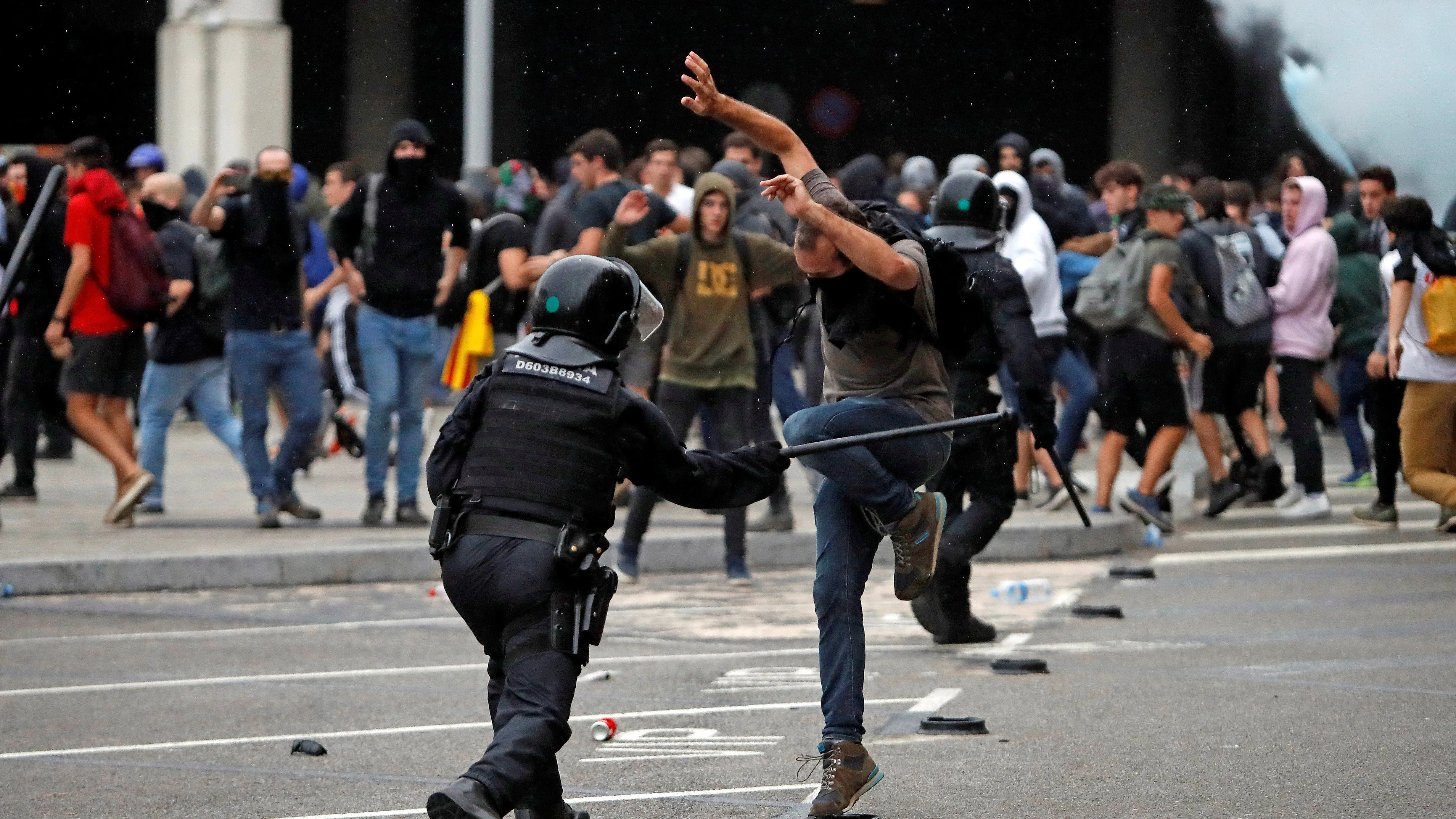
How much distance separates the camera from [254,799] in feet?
18.0

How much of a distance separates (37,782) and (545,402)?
2.12 m

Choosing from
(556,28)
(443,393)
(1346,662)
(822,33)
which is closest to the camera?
(1346,662)

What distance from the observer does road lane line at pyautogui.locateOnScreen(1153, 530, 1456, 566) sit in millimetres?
10844

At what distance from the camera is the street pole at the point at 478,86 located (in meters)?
19.2

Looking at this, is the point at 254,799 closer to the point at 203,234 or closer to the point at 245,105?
the point at 203,234

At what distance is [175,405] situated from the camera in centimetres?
1179

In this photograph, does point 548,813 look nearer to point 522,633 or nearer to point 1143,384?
point 522,633

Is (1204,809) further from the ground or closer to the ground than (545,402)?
closer to the ground

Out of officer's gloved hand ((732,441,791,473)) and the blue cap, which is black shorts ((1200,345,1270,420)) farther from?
officer's gloved hand ((732,441,791,473))

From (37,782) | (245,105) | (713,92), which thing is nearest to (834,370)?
(713,92)

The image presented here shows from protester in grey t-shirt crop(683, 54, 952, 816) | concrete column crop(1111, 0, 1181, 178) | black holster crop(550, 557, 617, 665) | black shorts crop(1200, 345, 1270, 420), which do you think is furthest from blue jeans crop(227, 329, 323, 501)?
concrete column crop(1111, 0, 1181, 178)

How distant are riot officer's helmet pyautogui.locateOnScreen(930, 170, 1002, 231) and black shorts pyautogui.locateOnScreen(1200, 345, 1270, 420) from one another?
16.1 ft

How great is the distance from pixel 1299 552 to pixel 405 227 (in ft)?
17.0

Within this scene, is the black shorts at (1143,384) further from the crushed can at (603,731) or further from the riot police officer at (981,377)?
the crushed can at (603,731)
